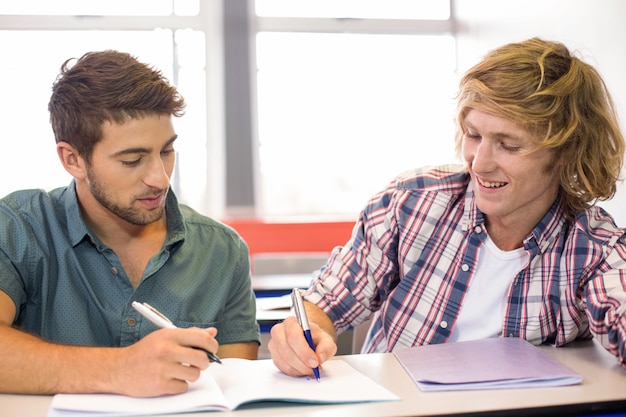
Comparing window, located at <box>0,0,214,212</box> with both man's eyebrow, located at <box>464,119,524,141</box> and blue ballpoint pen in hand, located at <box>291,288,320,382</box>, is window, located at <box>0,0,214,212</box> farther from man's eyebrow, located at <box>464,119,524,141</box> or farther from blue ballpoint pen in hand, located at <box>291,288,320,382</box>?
blue ballpoint pen in hand, located at <box>291,288,320,382</box>

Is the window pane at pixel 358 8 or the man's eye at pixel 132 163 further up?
the window pane at pixel 358 8

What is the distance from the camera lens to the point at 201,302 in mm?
1780

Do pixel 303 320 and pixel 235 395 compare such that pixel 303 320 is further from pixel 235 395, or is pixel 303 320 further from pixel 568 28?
pixel 568 28

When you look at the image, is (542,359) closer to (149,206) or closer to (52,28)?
(149,206)

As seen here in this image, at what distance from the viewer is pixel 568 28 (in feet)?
12.4

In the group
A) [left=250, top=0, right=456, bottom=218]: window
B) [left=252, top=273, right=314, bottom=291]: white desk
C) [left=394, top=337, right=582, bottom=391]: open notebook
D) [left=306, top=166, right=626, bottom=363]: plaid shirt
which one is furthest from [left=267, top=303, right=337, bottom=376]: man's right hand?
[left=250, top=0, right=456, bottom=218]: window

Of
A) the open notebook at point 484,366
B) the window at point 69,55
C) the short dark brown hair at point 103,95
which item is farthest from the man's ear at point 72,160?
the window at point 69,55

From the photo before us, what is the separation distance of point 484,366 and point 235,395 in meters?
0.47

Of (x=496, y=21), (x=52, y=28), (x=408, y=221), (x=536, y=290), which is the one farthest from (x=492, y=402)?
(x=52, y=28)

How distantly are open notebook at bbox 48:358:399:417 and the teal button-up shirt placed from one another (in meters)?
0.38

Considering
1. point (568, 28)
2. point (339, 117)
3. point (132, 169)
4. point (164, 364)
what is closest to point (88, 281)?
point (132, 169)

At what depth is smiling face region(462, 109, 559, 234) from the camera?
1.66 meters

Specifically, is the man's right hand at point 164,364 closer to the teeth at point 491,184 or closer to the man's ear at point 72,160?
the man's ear at point 72,160

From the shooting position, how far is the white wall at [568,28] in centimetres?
325
